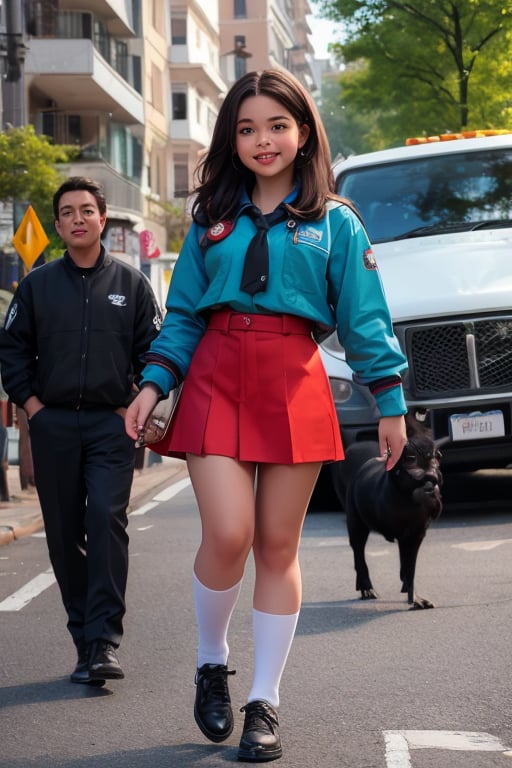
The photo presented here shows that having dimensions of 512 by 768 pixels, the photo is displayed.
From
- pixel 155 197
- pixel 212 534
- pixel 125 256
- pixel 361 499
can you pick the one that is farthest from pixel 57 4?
pixel 212 534

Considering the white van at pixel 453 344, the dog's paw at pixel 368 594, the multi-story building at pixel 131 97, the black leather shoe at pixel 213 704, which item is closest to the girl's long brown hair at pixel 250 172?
the black leather shoe at pixel 213 704

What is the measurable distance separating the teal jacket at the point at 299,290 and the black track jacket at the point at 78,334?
1.43 meters

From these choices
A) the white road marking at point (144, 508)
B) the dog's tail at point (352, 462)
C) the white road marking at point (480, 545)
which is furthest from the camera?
the white road marking at point (144, 508)

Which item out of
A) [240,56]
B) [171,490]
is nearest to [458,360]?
[171,490]

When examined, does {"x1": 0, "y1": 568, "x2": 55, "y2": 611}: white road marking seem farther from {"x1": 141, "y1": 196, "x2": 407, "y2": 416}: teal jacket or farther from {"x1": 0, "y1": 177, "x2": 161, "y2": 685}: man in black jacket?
{"x1": 141, "y1": 196, "x2": 407, "y2": 416}: teal jacket

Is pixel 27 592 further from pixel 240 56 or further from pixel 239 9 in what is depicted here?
pixel 239 9

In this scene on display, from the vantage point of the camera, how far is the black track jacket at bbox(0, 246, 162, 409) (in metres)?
6.39

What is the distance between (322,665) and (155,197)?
5441cm

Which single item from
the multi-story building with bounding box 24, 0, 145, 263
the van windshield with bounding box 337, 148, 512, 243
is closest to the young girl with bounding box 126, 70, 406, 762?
the van windshield with bounding box 337, 148, 512, 243

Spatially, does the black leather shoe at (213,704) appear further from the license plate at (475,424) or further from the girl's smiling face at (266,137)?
the license plate at (475,424)

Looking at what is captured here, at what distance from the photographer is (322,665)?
6.49 m

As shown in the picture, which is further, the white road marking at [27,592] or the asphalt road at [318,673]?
the white road marking at [27,592]

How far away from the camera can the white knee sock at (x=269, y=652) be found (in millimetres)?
4930

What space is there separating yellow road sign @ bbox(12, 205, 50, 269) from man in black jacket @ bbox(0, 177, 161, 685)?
1041 centimetres
